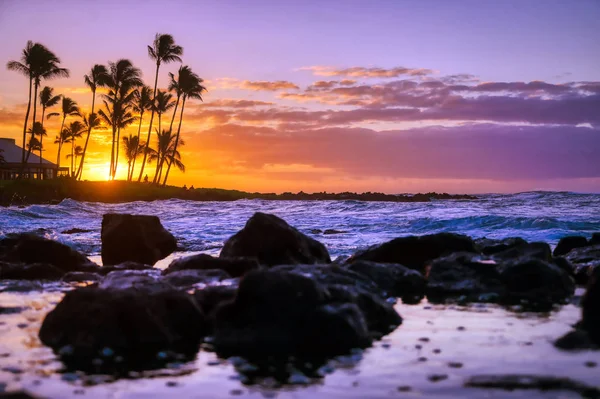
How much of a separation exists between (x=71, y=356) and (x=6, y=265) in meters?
5.48

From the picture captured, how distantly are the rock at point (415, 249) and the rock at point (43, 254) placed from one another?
468cm

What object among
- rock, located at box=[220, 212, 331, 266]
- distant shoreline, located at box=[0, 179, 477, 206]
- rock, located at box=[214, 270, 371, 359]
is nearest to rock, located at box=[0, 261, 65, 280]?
rock, located at box=[220, 212, 331, 266]

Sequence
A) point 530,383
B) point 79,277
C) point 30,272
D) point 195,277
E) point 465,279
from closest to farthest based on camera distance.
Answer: point 530,383 → point 195,277 → point 465,279 → point 79,277 → point 30,272

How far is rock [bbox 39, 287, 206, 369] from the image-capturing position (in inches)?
197

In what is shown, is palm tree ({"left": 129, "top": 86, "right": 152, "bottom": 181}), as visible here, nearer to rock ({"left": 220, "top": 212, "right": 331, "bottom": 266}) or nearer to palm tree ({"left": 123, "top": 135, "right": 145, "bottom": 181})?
palm tree ({"left": 123, "top": 135, "right": 145, "bottom": 181})

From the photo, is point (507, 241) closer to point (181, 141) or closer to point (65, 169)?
point (181, 141)

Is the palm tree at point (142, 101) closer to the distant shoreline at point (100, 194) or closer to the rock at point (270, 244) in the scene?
the distant shoreline at point (100, 194)

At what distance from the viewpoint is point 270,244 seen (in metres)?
9.33

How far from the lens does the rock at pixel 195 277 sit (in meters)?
7.22

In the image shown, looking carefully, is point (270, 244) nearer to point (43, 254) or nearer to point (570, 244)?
point (43, 254)

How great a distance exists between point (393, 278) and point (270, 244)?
1.93 metres

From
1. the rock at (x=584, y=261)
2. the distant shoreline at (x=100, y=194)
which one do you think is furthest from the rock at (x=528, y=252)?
the distant shoreline at (x=100, y=194)

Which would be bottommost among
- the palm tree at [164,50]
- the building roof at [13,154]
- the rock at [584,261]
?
the rock at [584,261]

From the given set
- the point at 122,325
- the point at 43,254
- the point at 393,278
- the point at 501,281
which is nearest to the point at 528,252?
the point at 501,281
